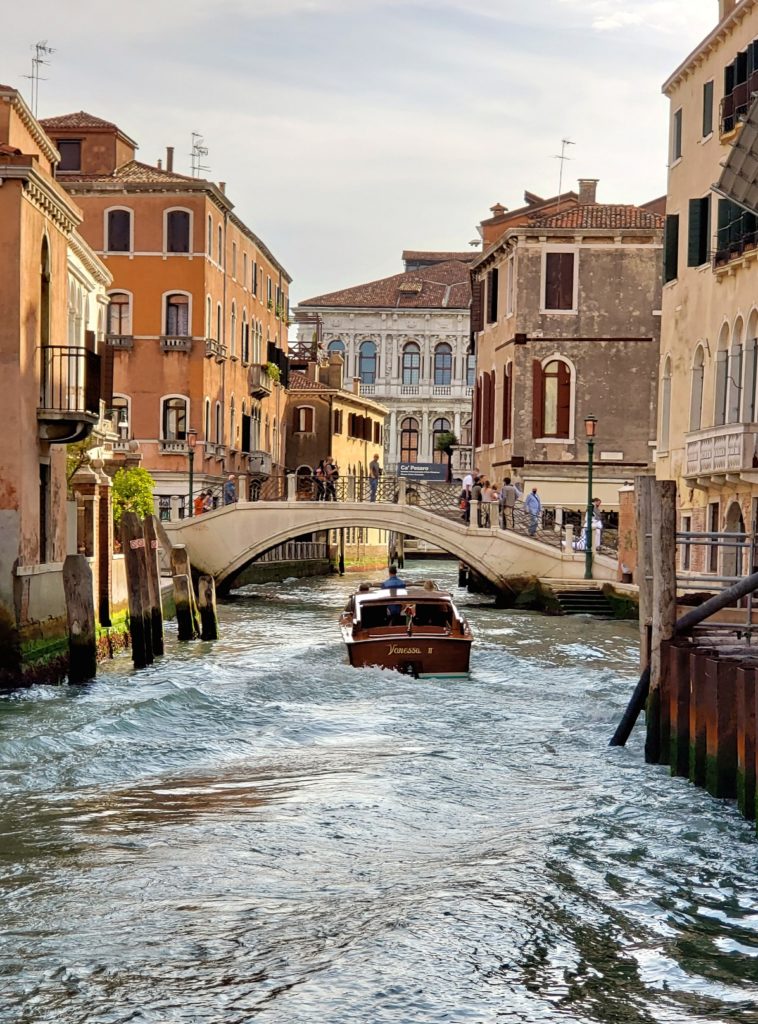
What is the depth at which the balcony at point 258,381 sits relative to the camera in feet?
150

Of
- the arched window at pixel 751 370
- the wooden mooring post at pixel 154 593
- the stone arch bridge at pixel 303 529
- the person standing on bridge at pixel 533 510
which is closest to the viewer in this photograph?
the wooden mooring post at pixel 154 593

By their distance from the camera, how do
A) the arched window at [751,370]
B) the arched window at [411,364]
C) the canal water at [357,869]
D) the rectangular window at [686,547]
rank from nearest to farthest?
1. the canal water at [357,869]
2. the arched window at [751,370]
3. the rectangular window at [686,547]
4. the arched window at [411,364]

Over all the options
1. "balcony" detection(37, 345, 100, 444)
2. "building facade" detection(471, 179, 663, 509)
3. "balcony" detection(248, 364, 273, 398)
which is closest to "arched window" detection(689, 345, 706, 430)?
"building facade" detection(471, 179, 663, 509)

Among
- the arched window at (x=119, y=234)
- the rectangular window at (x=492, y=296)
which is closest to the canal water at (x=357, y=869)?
the rectangular window at (x=492, y=296)

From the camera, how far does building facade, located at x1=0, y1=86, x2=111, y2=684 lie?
1753 centimetres

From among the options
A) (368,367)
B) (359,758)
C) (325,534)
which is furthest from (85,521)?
(368,367)

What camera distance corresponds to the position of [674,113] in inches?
1105

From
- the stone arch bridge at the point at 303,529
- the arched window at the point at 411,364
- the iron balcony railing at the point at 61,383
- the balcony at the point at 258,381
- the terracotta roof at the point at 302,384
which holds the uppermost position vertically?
the arched window at the point at 411,364

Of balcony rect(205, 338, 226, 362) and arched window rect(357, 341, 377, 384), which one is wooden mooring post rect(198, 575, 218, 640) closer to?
balcony rect(205, 338, 226, 362)

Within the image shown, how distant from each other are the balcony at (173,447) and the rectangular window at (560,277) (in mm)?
9194

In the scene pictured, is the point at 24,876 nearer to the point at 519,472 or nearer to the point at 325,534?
the point at 519,472

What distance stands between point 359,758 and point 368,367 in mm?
58636

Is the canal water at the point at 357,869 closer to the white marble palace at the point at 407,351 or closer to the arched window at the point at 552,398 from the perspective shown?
the arched window at the point at 552,398

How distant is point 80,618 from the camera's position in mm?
17672
